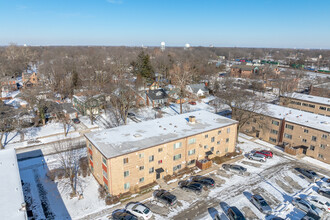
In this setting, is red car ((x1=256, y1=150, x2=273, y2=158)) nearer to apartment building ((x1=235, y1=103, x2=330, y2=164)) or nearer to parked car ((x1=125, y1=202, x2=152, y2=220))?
apartment building ((x1=235, y1=103, x2=330, y2=164))

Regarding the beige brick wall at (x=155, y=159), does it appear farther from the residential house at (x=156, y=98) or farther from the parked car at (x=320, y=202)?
the residential house at (x=156, y=98)

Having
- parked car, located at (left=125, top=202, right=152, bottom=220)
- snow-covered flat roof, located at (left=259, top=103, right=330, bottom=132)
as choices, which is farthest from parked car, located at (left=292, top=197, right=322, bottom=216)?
parked car, located at (left=125, top=202, right=152, bottom=220)

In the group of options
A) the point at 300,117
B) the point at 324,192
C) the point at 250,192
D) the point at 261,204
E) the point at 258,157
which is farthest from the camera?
the point at 300,117

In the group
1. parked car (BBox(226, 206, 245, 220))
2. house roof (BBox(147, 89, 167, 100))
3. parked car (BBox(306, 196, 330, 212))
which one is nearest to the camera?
parked car (BBox(226, 206, 245, 220))

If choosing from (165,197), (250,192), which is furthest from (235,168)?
(165,197)

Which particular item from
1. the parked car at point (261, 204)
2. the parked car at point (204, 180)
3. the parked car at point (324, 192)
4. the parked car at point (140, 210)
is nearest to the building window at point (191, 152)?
the parked car at point (204, 180)

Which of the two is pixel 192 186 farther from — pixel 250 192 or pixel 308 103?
pixel 308 103
